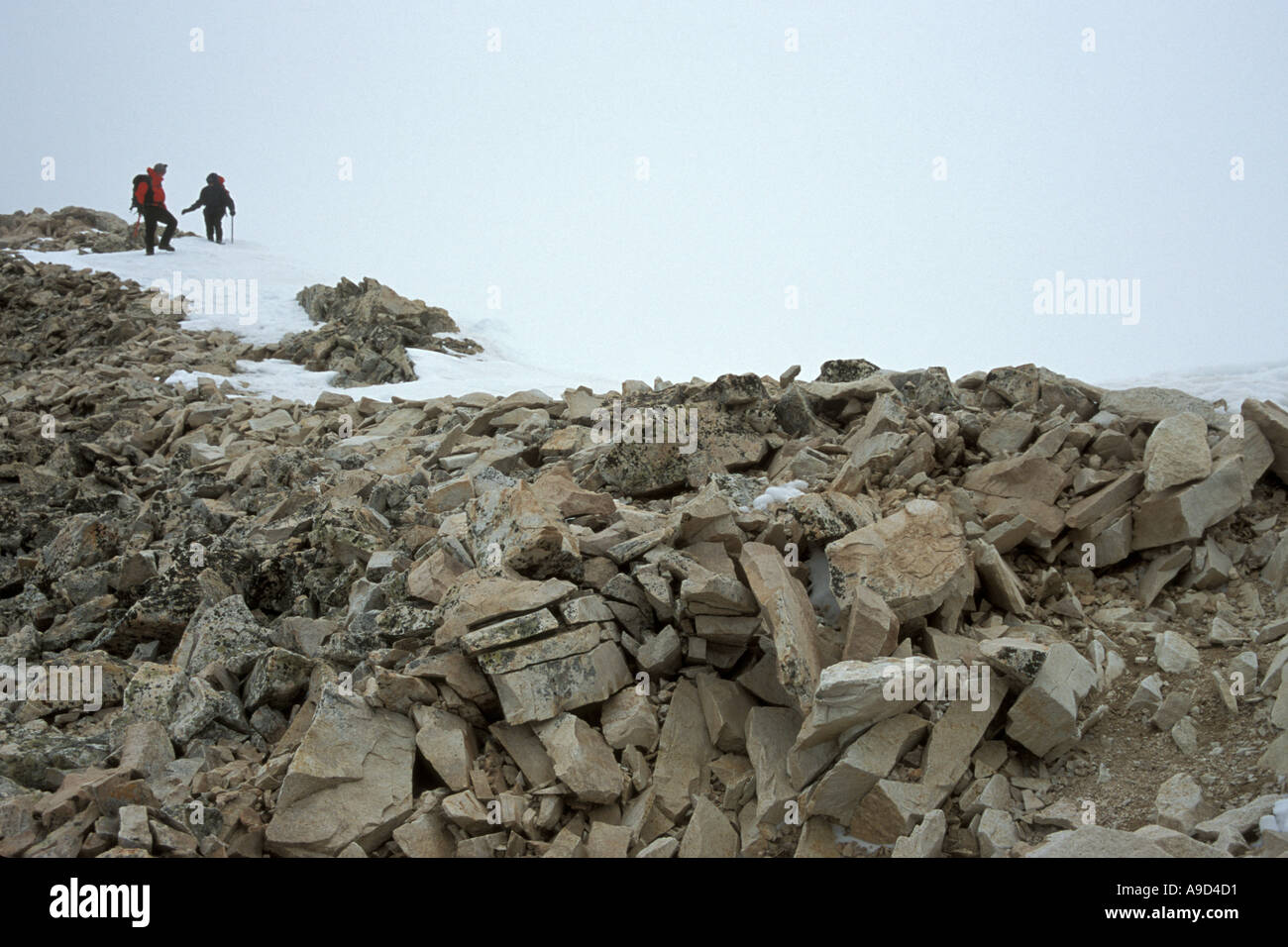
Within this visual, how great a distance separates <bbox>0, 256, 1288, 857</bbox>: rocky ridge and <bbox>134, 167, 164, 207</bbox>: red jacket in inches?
808

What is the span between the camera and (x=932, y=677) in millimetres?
5812

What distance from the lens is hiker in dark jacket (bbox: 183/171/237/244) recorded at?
3148 centimetres

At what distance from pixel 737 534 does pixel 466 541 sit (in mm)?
2629

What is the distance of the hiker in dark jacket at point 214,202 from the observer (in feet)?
103

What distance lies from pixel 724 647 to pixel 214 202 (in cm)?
3191

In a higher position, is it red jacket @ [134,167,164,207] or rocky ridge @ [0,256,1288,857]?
red jacket @ [134,167,164,207]

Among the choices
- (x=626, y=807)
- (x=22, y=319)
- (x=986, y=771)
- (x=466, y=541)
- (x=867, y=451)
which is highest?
(x=22, y=319)

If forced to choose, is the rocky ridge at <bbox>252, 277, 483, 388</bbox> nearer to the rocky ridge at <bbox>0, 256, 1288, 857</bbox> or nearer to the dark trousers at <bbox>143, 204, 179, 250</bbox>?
the dark trousers at <bbox>143, 204, 179, 250</bbox>

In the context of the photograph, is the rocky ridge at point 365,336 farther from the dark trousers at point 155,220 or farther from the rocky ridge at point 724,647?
the rocky ridge at point 724,647

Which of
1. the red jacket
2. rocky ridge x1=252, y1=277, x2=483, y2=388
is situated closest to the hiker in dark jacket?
the red jacket

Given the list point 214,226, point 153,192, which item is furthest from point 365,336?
point 214,226

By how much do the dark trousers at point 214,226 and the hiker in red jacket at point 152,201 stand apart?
2.13 meters
